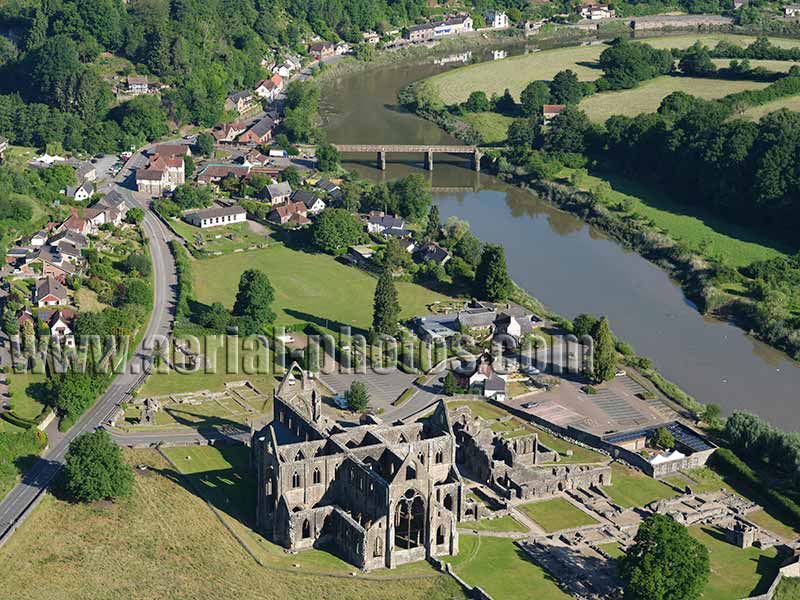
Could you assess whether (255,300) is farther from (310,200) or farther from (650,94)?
(650,94)

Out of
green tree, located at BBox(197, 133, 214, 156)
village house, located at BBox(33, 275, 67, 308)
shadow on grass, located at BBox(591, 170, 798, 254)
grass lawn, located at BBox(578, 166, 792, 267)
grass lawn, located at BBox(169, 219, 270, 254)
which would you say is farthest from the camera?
green tree, located at BBox(197, 133, 214, 156)

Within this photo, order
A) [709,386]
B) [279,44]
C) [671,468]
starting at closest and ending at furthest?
1. [671,468]
2. [709,386]
3. [279,44]

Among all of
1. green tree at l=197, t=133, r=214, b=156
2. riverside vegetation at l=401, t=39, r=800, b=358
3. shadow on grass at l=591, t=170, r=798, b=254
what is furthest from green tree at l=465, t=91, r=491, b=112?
green tree at l=197, t=133, r=214, b=156

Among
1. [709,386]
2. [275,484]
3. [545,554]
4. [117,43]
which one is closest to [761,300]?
[709,386]

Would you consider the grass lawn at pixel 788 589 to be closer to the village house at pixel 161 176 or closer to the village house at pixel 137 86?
the village house at pixel 161 176

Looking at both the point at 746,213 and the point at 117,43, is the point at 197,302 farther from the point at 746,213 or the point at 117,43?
the point at 117,43

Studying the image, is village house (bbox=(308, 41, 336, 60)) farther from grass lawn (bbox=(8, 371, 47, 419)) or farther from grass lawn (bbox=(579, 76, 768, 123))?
grass lawn (bbox=(8, 371, 47, 419))
